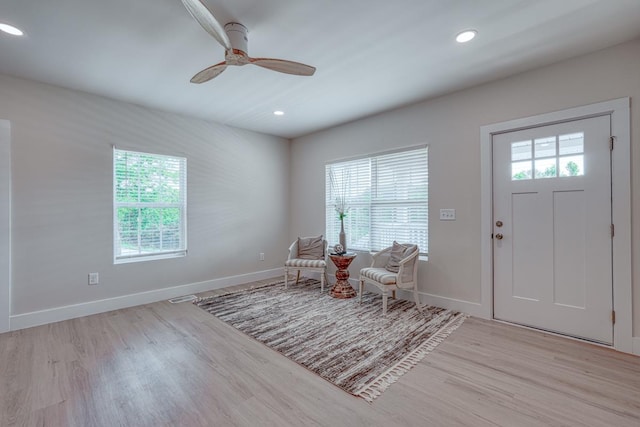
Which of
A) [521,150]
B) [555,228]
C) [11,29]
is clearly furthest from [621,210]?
[11,29]

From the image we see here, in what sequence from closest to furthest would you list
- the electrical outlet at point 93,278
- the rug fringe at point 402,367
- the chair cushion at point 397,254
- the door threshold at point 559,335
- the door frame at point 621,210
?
the rug fringe at point 402,367, the door frame at point 621,210, the door threshold at point 559,335, the electrical outlet at point 93,278, the chair cushion at point 397,254

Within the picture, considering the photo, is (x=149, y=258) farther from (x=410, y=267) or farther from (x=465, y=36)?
(x=465, y=36)

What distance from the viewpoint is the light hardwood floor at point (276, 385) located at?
168 centimetres

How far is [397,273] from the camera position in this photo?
3457 millimetres

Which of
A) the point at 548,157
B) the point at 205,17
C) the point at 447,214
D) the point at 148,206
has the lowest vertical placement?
the point at 447,214

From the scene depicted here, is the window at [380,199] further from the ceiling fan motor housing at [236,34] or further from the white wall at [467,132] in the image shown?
the ceiling fan motor housing at [236,34]

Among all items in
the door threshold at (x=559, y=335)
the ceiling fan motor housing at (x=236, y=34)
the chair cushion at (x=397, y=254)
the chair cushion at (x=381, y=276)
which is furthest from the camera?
the chair cushion at (x=397, y=254)

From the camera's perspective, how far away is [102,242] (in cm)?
351

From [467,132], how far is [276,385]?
3.21m

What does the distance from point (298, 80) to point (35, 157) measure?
295 centimetres

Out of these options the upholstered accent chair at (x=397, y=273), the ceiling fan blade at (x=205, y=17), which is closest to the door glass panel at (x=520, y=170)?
the upholstered accent chair at (x=397, y=273)

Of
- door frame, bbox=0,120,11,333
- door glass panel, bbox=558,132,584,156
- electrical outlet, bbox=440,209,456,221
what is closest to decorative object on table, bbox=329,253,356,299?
electrical outlet, bbox=440,209,456,221

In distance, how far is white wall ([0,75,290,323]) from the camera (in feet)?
9.96

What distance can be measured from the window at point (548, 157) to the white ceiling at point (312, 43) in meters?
0.74
